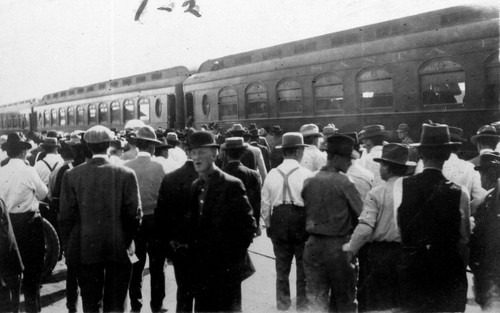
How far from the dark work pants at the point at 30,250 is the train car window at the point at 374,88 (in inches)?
281

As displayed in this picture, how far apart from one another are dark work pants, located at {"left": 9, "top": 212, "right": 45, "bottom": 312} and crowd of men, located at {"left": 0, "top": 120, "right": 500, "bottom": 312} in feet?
0.04

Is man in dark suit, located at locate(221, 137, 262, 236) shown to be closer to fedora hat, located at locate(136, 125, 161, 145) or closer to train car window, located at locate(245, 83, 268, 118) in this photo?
fedora hat, located at locate(136, 125, 161, 145)

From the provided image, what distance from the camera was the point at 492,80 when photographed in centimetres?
784

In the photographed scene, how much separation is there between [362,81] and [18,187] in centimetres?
748

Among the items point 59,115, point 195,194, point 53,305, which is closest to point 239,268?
point 195,194

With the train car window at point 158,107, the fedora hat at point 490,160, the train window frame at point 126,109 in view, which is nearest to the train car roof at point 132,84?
the train window frame at point 126,109

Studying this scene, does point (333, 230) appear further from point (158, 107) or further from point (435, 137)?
point (158, 107)

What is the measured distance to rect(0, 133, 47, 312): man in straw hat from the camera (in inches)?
173

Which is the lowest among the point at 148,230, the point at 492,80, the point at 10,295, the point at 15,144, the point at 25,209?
the point at 10,295

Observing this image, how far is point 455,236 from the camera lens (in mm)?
2998

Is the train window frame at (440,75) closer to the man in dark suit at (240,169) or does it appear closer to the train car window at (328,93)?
the train car window at (328,93)

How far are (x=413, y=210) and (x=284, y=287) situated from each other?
195 centimetres

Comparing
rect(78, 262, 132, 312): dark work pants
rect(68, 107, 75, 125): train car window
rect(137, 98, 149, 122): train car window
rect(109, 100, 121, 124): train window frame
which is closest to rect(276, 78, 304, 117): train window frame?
rect(137, 98, 149, 122): train car window

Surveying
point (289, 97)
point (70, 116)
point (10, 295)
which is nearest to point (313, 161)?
point (10, 295)
